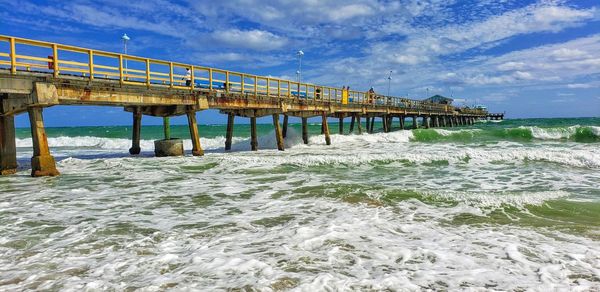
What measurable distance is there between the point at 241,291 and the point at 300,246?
150cm

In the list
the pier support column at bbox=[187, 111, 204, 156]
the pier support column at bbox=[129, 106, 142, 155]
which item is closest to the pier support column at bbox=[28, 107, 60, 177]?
the pier support column at bbox=[187, 111, 204, 156]

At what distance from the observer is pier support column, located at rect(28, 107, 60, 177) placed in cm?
1207

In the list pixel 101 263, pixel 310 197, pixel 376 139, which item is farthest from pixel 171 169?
pixel 376 139

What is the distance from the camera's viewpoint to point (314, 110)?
90.1ft

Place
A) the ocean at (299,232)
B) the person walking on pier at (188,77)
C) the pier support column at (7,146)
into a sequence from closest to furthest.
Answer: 1. the ocean at (299,232)
2. the pier support column at (7,146)
3. the person walking on pier at (188,77)

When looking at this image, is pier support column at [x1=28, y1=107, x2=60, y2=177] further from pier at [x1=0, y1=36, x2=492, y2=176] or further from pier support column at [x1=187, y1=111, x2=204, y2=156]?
pier support column at [x1=187, y1=111, x2=204, y2=156]

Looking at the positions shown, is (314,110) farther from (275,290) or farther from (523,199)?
(275,290)

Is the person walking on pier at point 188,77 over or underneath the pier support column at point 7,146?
over

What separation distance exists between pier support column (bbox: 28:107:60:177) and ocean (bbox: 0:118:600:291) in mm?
598

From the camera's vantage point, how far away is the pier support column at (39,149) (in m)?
12.1

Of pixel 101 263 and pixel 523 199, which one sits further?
pixel 523 199

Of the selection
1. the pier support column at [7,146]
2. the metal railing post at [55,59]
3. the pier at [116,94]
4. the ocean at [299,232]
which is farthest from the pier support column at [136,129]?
the ocean at [299,232]

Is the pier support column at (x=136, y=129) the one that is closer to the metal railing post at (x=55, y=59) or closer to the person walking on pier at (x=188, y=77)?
the person walking on pier at (x=188, y=77)

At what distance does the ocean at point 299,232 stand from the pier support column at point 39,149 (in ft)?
1.96
